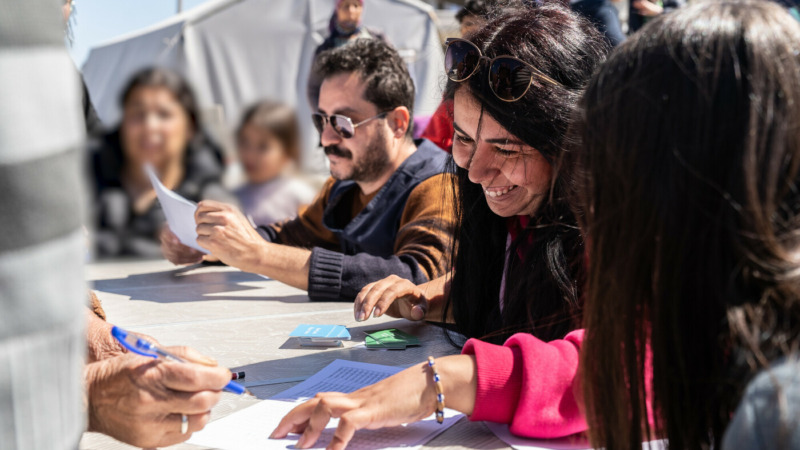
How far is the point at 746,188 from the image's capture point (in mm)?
745

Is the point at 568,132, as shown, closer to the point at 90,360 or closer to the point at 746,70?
the point at 746,70

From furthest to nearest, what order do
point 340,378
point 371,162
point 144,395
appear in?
point 371,162 < point 340,378 < point 144,395

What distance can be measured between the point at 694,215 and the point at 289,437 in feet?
2.27

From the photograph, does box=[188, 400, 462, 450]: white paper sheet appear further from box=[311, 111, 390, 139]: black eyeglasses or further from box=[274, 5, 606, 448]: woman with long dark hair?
box=[311, 111, 390, 139]: black eyeglasses

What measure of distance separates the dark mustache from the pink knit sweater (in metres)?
1.72

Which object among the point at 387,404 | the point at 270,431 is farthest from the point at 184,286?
the point at 387,404

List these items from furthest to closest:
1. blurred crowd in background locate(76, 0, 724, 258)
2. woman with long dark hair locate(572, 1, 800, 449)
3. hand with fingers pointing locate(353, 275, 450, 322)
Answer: blurred crowd in background locate(76, 0, 724, 258), hand with fingers pointing locate(353, 275, 450, 322), woman with long dark hair locate(572, 1, 800, 449)

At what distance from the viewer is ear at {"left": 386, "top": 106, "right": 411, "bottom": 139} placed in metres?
2.85

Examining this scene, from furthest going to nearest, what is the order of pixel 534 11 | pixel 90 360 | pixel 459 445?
1. pixel 534 11
2. pixel 90 360
3. pixel 459 445

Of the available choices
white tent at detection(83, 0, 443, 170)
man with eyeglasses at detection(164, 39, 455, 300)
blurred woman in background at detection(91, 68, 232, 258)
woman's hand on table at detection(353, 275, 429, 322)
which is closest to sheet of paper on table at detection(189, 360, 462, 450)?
woman's hand on table at detection(353, 275, 429, 322)

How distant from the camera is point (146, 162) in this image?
14.7 feet

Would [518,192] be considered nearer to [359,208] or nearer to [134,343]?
[134,343]

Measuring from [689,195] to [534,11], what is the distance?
95 centimetres

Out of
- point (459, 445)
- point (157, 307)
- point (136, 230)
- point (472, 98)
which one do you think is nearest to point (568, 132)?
point (472, 98)
